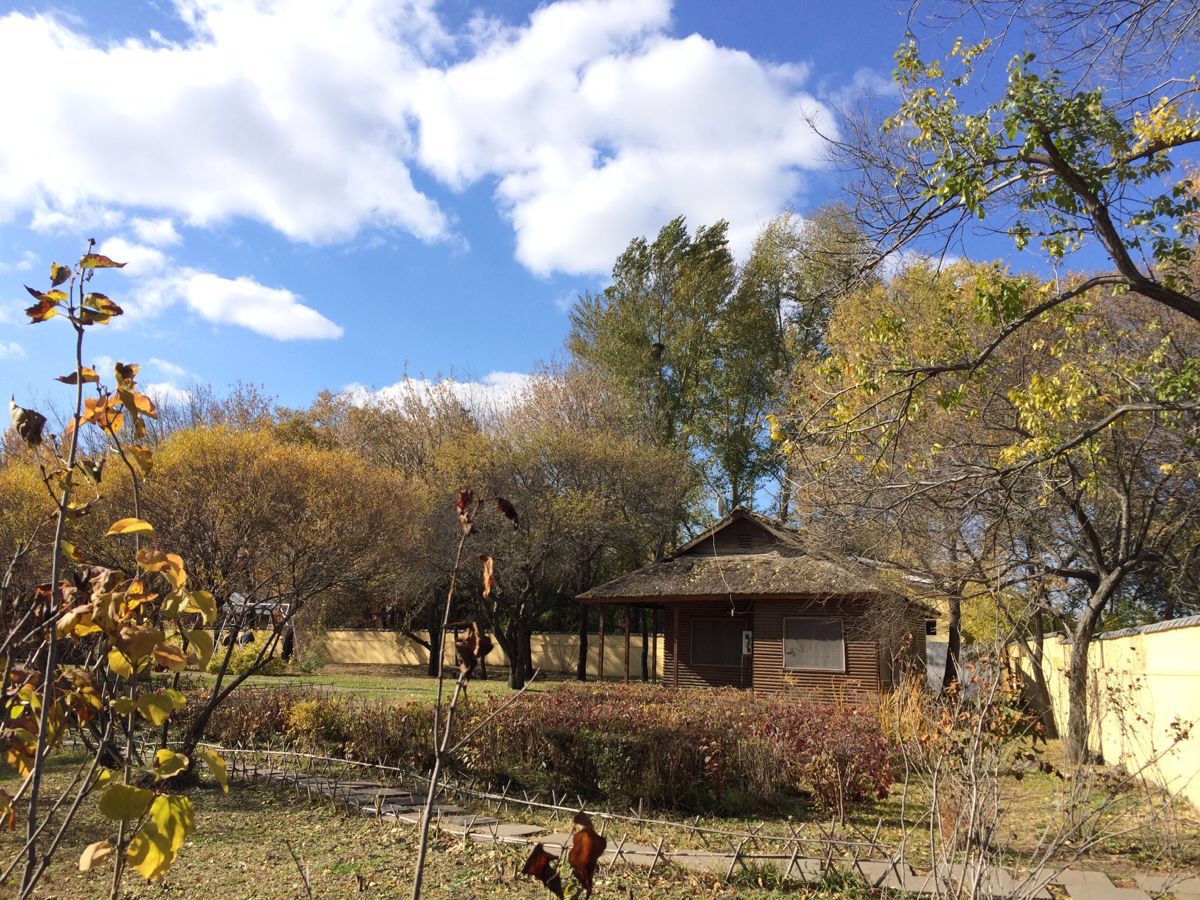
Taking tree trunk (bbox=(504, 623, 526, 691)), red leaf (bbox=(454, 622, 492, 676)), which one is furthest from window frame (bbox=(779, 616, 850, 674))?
red leaf (bbox=(454, 622, 492, 676))

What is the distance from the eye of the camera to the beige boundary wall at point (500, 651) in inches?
1329

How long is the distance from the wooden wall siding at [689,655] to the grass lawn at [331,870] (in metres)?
16.3

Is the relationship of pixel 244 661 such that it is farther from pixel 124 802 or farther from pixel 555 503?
pixel 124 802

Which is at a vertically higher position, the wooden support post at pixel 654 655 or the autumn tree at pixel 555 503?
the autumn tree at pixel 555 503

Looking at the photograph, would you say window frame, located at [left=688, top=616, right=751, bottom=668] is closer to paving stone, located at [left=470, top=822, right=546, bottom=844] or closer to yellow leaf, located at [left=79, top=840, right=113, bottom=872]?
paving stone, located at [left=470, top=822, right=546, bottom=844]

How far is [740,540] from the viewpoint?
25500 millimetres

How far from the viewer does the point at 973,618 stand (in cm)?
2206

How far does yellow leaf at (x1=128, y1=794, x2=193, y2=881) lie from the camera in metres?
1.82

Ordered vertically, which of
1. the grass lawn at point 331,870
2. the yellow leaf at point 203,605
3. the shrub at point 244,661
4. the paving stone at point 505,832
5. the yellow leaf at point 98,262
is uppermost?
the yellow leaf at point 98,262

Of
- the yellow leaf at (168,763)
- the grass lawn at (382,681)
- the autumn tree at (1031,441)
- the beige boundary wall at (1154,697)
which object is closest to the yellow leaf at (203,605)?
the yellow leaf at (168,763)

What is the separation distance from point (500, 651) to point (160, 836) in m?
36.8

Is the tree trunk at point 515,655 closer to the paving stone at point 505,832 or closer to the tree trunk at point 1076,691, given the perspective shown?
the tree trunk at point 1076,691

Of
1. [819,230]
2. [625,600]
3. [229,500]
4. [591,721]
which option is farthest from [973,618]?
[229,500]

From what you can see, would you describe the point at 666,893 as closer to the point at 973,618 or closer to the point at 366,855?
the point at 366,855
